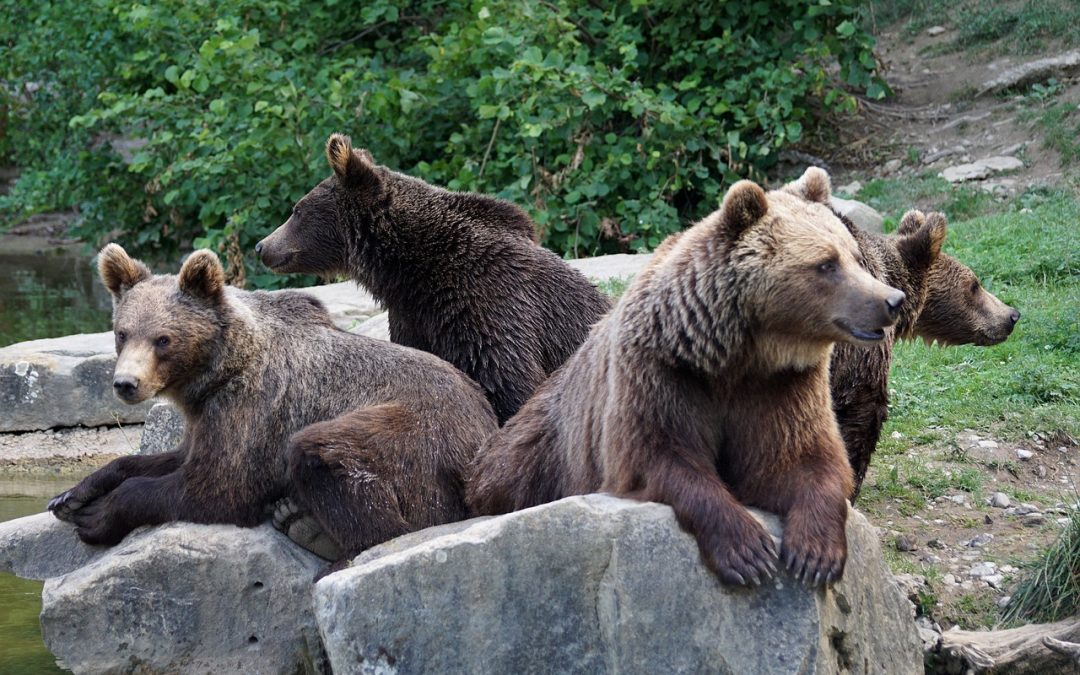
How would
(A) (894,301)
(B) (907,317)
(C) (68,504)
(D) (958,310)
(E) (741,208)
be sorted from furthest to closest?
(D) (958,310) → (B) (907,317) → (C) (68,504) → (E) (741,208) → (A) (894,301)

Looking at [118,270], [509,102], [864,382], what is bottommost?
[509,102]

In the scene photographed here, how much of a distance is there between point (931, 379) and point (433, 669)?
5.72 m

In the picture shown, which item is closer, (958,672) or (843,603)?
(843,603)

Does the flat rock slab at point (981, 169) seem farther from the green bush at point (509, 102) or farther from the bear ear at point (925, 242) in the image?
the bear ear at point (925, 242)

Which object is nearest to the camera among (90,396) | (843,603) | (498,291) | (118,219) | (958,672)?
(843,603)

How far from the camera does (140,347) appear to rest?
6.57 metres

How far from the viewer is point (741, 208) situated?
5223 millimetres

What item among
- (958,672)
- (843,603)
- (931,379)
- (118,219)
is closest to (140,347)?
(843,603)

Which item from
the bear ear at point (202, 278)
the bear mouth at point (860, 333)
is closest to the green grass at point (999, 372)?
the bear mouth at point (860, 333)

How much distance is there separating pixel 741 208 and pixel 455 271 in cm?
329

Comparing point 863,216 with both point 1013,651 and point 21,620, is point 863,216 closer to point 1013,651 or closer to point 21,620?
point 1013,651

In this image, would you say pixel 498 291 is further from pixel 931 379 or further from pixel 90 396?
pixel 90 396

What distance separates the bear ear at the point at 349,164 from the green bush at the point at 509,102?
4866mm

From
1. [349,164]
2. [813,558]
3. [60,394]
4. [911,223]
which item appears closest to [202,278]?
[349,164]
